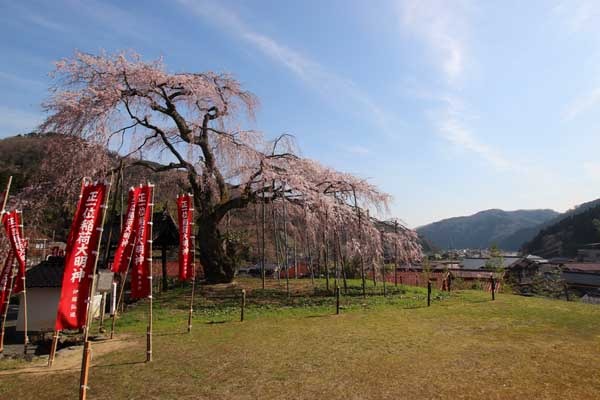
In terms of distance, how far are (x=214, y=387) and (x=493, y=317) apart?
849cm

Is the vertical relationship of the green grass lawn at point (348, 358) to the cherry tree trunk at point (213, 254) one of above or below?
below

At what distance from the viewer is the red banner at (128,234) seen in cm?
925

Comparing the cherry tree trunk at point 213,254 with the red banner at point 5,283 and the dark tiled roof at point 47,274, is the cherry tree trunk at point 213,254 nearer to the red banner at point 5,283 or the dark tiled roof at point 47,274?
the dark tiled roof at point 47,274

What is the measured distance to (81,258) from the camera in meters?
5.96

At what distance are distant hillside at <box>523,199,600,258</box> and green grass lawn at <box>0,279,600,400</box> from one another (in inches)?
2573

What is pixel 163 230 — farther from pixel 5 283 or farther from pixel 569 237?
pixel 569 237

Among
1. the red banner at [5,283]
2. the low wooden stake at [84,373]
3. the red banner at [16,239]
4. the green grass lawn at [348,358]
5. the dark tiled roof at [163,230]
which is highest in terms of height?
the dark tiled roof at [163,230]

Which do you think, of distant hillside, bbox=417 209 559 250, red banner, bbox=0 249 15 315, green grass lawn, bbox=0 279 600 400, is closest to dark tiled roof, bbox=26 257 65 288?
green grass lawn, bbox=0 279 600 400

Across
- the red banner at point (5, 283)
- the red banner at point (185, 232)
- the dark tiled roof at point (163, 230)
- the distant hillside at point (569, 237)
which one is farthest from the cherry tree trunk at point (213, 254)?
the distant hillside at point (569, 237)

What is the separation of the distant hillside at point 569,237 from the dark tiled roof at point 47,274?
72712mm

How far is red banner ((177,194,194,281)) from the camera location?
10312 mm

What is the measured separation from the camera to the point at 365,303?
13.6m

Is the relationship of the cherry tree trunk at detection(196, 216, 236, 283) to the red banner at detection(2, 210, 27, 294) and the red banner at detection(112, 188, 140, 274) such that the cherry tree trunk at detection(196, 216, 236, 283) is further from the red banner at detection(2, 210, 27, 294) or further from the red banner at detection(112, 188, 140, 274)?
the red banner at detection(2, 210, 27, 294)

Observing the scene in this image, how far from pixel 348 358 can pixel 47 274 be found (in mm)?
10855
